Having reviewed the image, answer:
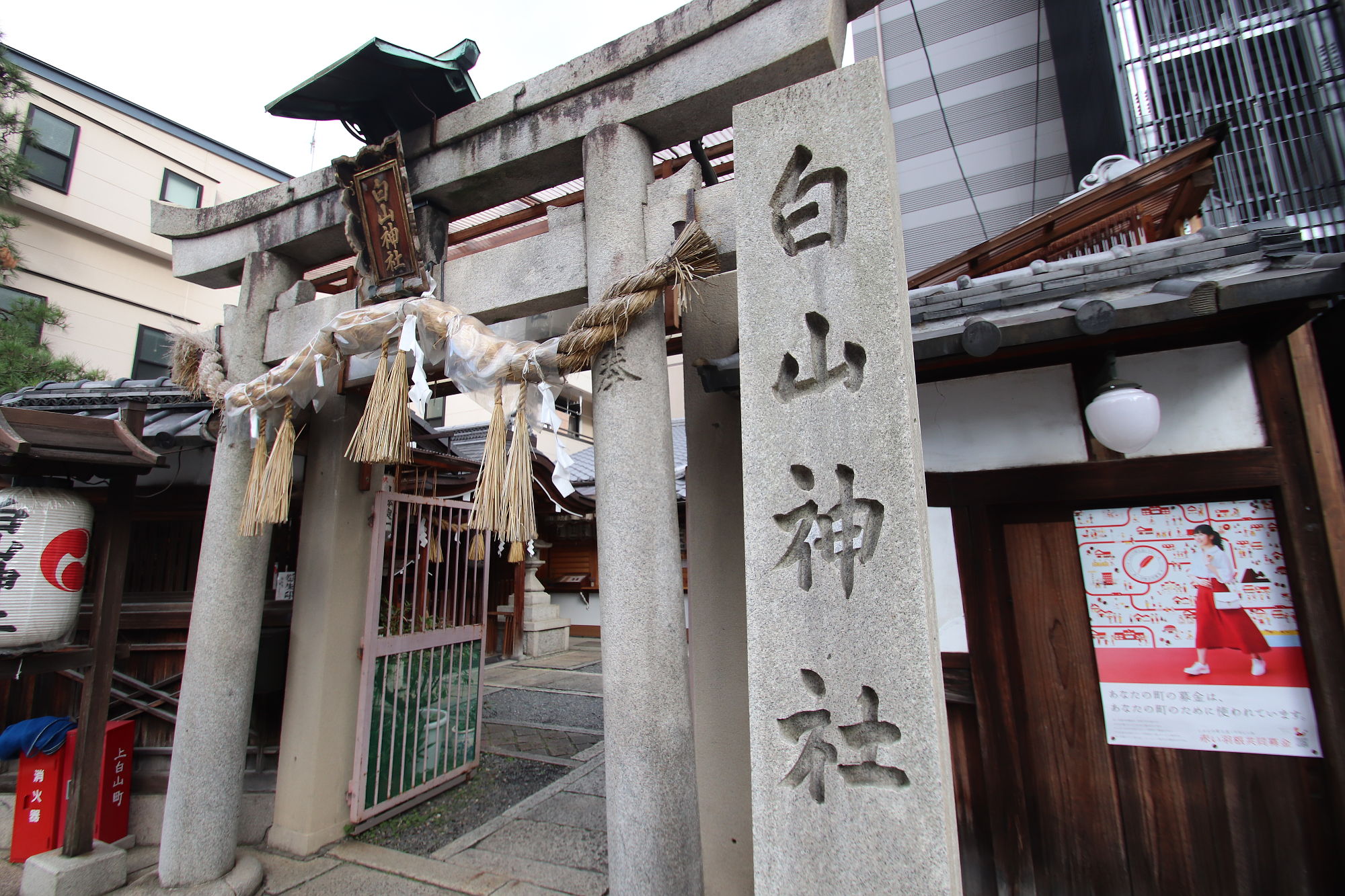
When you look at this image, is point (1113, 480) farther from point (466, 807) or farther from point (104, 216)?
point (104, 216)

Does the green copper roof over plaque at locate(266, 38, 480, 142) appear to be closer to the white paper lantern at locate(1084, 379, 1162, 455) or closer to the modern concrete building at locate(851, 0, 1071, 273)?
the white paper lantern at locate(1084, 379, 1162, 455)

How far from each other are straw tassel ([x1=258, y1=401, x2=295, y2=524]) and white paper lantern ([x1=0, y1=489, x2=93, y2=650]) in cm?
147

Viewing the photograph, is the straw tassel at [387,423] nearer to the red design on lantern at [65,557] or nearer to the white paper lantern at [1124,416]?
the red design on lantern at [65,557]

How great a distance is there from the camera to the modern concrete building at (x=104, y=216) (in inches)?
539

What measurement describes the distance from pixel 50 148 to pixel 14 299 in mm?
3985

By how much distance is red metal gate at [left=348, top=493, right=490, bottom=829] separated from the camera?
530 centimetres

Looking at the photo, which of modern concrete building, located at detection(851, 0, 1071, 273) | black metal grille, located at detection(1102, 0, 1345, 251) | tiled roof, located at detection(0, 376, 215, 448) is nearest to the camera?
tiled roof, located at detection(0, 376, 215, 448)

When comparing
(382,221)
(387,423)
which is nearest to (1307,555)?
(387,423)

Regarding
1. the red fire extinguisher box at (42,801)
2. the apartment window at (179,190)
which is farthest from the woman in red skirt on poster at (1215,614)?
the apartment window at (179,190)

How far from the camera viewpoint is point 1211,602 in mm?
3248

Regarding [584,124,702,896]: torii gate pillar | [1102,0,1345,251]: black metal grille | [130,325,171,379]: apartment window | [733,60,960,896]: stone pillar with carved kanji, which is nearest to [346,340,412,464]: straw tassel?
[584,124,702,896]: torii gate pillar

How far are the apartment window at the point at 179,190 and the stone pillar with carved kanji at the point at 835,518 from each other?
19.6 m

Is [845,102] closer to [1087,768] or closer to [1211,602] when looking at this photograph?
[1211,602]

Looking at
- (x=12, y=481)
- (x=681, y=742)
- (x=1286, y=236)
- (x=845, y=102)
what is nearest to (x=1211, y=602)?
(x=1286, y=236)
